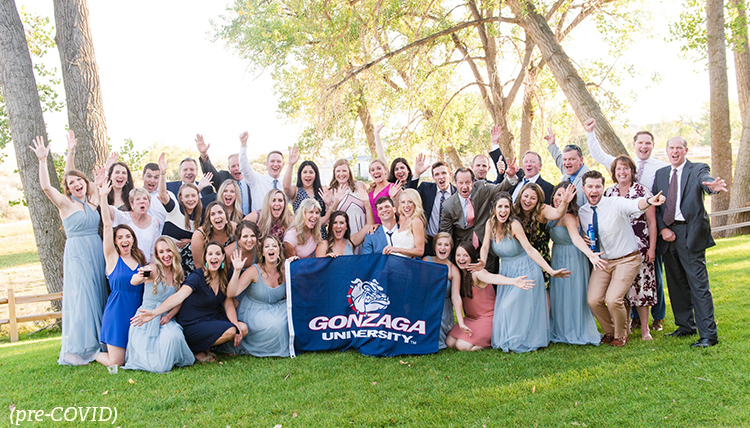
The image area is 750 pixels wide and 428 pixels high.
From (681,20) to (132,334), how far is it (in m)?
13.2

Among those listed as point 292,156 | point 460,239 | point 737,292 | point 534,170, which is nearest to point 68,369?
point 292,156

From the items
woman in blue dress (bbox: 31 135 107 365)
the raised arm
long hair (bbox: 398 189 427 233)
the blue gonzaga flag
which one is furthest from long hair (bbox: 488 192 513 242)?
woman in blue dress (bbox: 31 135 107 365)

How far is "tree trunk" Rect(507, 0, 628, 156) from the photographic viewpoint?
10.5m

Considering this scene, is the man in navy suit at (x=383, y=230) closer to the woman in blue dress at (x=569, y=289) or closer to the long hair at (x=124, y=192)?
the woman in blue dress at (x=569, y=289)

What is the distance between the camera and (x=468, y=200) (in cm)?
663

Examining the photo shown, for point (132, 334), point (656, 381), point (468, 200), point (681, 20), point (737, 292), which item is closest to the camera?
point (656, 381)

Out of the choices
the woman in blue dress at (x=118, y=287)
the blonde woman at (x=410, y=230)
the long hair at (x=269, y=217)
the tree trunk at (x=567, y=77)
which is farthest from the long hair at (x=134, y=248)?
the tree trunk at (x=567, y=77)

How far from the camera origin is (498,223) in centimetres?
611

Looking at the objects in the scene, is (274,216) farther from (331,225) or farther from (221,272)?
(221,272)

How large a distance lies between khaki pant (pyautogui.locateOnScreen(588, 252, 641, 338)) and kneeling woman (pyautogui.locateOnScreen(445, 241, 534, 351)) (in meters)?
0.80

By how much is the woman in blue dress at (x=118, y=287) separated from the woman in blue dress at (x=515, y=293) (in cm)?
396

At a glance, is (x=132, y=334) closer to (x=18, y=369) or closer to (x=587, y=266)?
(x=18, y=369)

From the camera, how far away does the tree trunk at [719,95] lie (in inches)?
488

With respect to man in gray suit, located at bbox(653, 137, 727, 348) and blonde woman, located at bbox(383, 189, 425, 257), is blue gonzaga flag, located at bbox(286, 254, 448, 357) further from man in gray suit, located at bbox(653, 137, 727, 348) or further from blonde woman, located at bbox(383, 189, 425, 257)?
man in gray suit, located at bbox(653, 137, 727, 348)
